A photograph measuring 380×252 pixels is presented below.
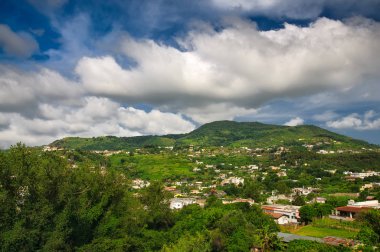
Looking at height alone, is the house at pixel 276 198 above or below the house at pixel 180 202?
below

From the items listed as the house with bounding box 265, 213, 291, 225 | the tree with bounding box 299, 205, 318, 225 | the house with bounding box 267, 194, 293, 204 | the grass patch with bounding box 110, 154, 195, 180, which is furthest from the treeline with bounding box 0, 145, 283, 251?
the grass patch with bounding box 110, 154, 195, 180

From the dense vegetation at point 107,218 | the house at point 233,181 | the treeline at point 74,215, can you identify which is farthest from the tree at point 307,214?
the house at point 233,181

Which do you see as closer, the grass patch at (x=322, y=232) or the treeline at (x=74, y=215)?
the treeline at (x=74, y=215)

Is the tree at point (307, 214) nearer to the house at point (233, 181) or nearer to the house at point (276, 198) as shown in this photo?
the house at point (276, 198)

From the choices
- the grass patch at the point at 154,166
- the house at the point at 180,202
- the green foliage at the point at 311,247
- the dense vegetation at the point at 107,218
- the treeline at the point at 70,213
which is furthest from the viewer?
the grass patch at the point at 154,166

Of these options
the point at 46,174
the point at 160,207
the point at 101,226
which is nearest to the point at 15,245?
the point at 46,174

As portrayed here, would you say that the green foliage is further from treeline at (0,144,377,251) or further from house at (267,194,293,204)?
house at (267,194,293,204)

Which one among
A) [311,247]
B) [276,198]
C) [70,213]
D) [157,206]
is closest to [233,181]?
[276,198]

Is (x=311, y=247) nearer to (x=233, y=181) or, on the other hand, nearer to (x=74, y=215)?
(x=74, y=215)

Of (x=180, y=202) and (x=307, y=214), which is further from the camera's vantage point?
(x=180, y=202)
